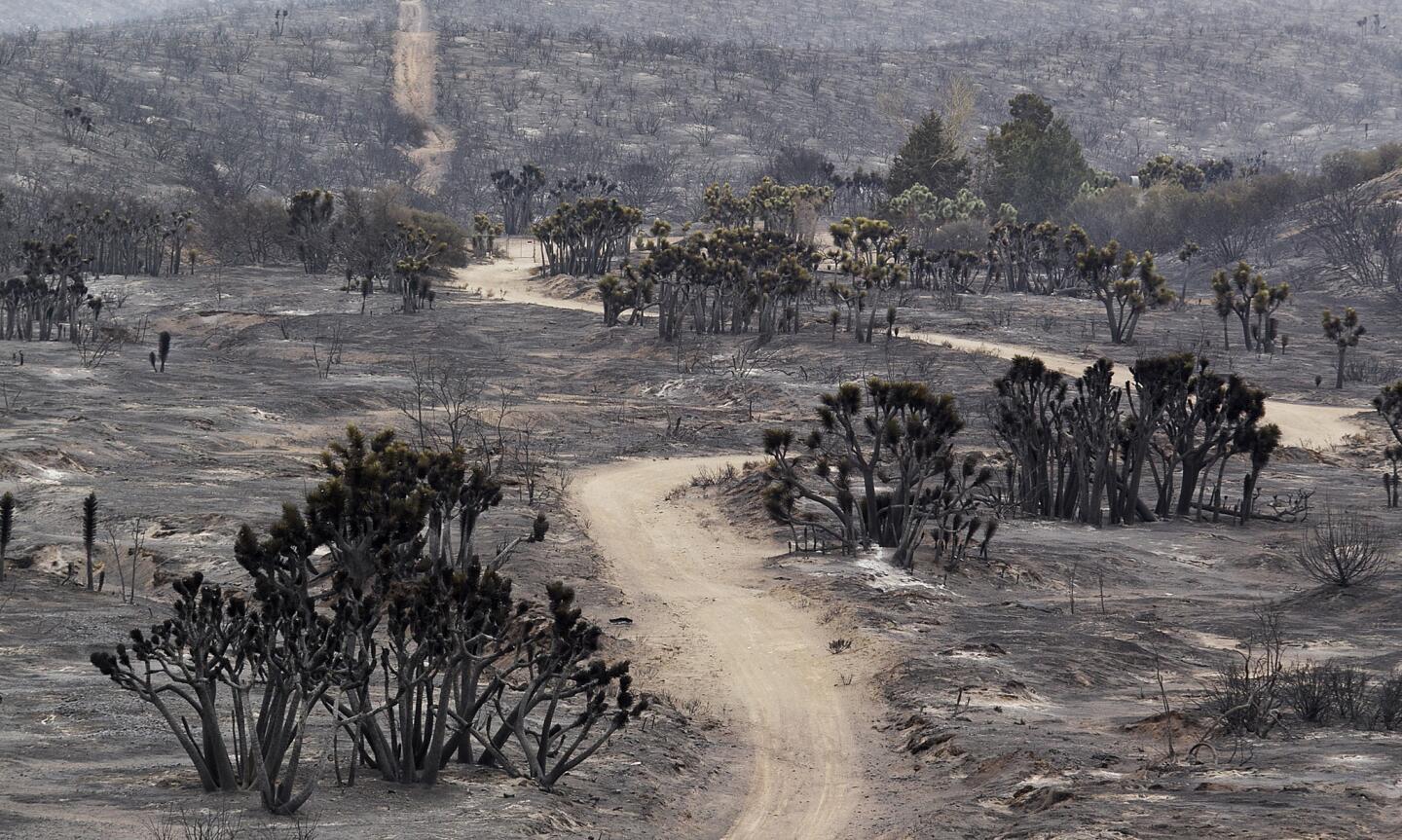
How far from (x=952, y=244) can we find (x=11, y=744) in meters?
79.6

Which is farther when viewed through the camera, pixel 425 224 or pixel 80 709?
pixel 425 224

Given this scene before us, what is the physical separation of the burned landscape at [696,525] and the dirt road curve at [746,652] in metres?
0.10

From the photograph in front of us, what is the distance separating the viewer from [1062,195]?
98875 mm

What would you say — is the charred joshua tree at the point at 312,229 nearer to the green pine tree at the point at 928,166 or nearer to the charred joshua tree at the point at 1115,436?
the green pine tree at the point at 928,166

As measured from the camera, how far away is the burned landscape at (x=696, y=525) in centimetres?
1276

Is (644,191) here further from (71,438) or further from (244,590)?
(244,590)

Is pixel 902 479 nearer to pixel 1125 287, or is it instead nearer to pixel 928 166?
pixel 1125 287

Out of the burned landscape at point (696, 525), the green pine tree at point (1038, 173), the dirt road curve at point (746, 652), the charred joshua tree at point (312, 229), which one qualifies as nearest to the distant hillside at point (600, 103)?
the burned landscape at point (696, 525)

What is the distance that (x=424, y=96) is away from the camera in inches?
5551

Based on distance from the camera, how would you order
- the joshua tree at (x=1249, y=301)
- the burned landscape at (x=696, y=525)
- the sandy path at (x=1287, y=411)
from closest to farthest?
1. the burned landscape at (x=696, y=525)
2. the sandy path at (x=1287, y=411)
3. the joshua tree at (x=1249, y=301)

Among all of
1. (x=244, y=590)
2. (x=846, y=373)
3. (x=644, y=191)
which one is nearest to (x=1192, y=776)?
(x=244, y=590)

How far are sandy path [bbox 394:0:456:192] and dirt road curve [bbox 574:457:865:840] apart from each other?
9308cm

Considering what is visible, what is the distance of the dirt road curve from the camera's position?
14.8 metres

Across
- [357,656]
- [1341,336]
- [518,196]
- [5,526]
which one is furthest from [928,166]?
[357,656]
